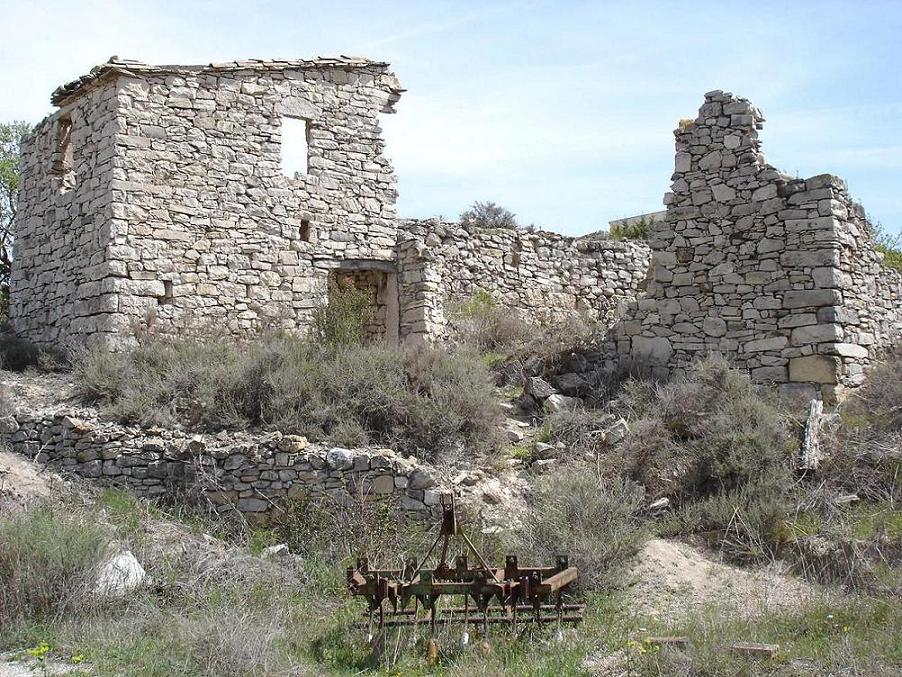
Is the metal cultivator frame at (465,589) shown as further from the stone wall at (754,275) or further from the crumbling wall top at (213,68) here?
the crumbling wall top at (213,68)

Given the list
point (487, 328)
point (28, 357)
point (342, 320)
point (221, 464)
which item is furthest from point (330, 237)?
point (221, 464)

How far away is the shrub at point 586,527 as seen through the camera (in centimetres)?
869

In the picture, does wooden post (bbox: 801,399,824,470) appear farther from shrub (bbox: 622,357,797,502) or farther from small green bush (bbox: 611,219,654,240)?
small green bush (bbox: 611,219,654,240)

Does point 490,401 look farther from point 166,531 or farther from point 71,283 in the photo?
point 71,283

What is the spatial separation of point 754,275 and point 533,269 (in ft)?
16.1

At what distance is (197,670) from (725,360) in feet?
25.7

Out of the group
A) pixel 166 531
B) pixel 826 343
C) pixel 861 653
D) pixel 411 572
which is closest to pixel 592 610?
pixel 411 572

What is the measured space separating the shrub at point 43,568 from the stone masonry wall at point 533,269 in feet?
24.5

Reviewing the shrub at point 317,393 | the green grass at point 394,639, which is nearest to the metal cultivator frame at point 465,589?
the green grass at point 394,639

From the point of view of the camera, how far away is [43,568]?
7.88 meters

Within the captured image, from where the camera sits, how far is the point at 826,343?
1164 cm

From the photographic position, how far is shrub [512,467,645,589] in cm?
869

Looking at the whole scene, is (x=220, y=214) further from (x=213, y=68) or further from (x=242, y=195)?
(x=213, y=68)

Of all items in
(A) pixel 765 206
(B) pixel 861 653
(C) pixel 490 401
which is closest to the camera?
(B) pixel 861 653
